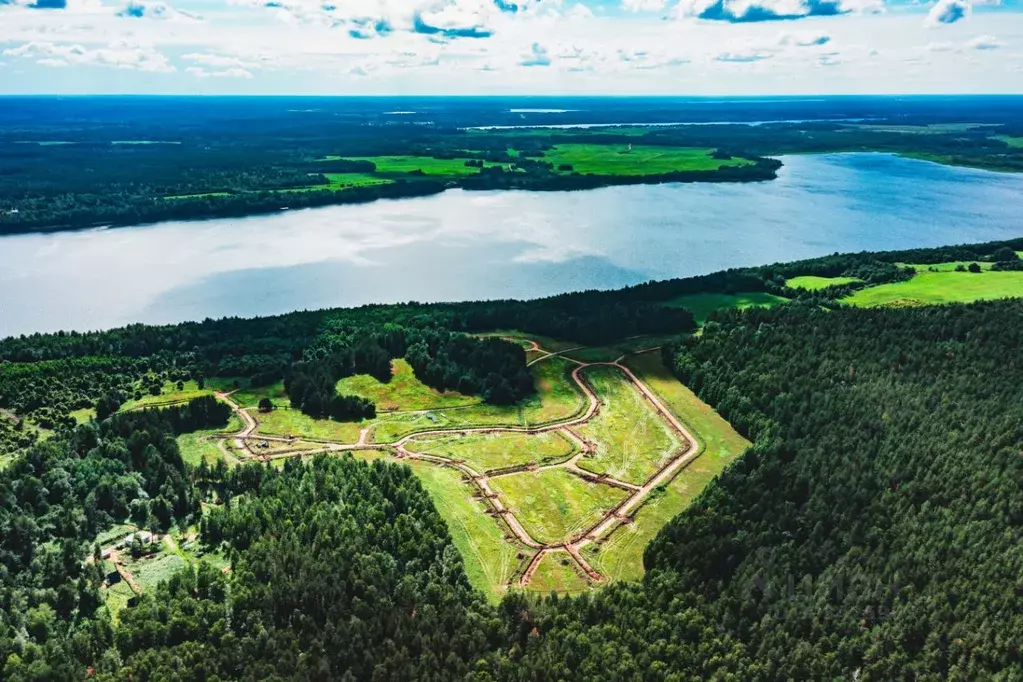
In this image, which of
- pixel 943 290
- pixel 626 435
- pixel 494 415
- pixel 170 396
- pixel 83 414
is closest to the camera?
→ pixel 626 435

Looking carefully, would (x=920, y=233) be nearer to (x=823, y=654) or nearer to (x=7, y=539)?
(x=823, y=654)

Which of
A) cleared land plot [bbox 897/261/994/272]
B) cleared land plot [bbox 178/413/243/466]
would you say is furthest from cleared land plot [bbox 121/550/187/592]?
cleared land plot [bbox 897/261/994/272]

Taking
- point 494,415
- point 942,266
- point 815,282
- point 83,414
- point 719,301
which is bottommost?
point 83,414

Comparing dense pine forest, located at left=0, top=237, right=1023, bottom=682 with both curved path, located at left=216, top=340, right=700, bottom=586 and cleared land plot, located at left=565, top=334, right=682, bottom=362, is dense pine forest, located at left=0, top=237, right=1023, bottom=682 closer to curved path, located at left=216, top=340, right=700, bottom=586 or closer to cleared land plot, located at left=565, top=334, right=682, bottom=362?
curved path, located at left=216, top=340, right=700, bottom=586

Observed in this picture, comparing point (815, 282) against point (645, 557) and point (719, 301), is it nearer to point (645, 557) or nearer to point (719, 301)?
point (719, 301)

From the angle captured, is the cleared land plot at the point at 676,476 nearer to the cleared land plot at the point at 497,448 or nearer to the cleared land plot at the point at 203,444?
the cleared land plot at the point at 497,448

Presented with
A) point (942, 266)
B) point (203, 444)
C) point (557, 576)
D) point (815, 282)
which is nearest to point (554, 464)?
point (557, 576)
